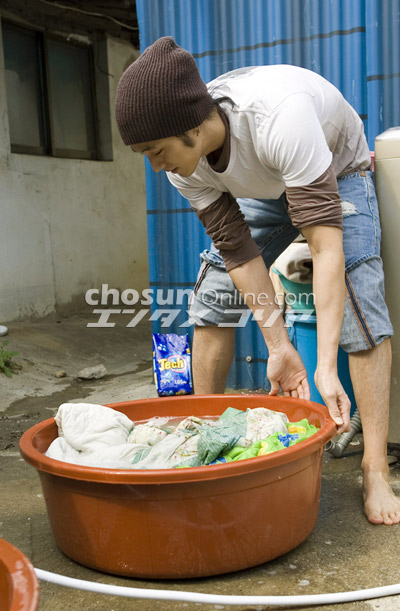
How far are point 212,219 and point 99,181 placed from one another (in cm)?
429

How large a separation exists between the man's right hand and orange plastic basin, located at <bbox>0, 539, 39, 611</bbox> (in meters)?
1.15

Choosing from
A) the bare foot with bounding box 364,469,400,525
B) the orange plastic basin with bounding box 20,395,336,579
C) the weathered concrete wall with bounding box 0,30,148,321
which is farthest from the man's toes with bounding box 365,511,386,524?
the weathered concrete wall with bounding box 0,30,148,321

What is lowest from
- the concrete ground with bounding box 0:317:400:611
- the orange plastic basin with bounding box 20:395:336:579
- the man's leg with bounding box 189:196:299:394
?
the concrete ground with bounding box 0:317:400:611

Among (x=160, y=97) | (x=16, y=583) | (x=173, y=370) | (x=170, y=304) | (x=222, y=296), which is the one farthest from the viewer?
(x=170, y=304)

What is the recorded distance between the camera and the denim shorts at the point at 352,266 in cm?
182

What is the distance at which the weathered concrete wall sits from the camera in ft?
16.9

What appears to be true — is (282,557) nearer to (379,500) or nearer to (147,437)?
(379,500)

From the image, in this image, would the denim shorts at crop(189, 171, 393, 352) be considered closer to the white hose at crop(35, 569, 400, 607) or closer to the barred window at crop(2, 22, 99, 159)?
the white hose at crop(35, 569, 400, 607)

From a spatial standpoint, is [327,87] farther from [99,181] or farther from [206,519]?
[99,181]

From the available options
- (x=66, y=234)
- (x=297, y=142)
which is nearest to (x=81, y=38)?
(x=66, y=234)

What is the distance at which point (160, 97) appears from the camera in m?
1.56

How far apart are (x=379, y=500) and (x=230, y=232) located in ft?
2.90

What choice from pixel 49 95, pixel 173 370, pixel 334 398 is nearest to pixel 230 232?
pixel 334 398

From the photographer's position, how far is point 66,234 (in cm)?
575
